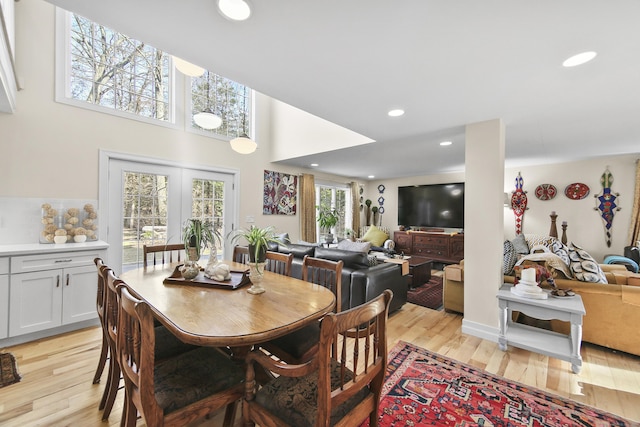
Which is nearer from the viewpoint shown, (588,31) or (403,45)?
(588,31)

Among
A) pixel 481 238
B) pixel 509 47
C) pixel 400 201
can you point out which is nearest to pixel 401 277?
pixel 481 238

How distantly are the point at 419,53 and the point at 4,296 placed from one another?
3.80 meters

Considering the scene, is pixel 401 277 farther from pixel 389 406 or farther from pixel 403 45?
pixel 403 45

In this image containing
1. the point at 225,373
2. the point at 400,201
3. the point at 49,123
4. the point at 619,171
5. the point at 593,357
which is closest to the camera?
the point at 225,373

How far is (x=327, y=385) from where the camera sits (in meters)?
0.95

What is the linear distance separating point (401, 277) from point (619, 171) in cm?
441

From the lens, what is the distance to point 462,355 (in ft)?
7.88

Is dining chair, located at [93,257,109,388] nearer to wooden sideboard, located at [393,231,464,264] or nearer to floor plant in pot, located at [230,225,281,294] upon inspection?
floor plant in pot, located at [230,225,281,294]

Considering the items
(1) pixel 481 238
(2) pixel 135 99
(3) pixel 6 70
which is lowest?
(1) pixel 481 238

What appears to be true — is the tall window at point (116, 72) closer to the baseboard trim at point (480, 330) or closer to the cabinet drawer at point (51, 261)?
the cabinet drawer at point (51, 261)

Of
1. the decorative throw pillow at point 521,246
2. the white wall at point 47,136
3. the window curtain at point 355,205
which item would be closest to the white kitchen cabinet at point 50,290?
the white wall at point 47,136

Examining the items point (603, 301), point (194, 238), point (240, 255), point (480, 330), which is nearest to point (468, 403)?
point (480, 330)

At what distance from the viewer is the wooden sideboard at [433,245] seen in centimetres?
581

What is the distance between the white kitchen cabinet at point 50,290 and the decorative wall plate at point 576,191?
726cm
